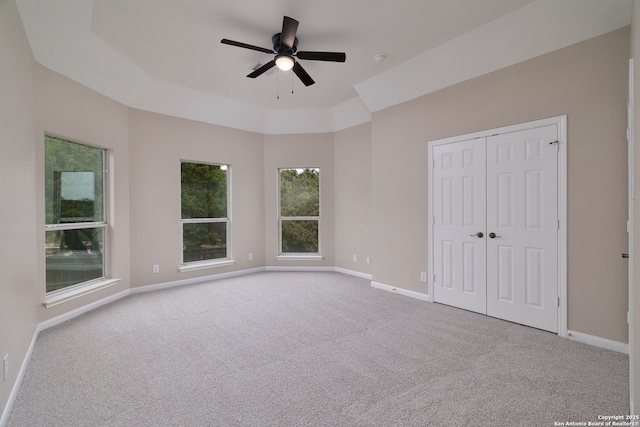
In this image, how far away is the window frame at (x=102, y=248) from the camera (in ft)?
11.0

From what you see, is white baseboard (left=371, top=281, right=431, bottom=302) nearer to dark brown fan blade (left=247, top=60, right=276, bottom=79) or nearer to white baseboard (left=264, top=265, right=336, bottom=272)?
white baseboard (left=264, top=265, right=336, bottom=272)

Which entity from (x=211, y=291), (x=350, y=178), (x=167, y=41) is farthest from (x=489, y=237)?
(x=167, y=41)

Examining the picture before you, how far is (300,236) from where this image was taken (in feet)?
20.1

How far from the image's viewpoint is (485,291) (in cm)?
354

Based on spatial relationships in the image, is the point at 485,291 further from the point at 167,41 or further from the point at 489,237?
the point at 167,41

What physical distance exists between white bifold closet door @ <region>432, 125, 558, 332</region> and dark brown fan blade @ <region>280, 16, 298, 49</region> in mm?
2310

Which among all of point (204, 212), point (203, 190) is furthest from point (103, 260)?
point (203, 190)

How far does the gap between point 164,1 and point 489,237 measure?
4.15 meters

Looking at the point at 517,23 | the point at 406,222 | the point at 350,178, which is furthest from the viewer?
the point at 350,178

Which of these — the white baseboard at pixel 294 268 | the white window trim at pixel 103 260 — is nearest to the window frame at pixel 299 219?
the white baseboard at pixel 294 268

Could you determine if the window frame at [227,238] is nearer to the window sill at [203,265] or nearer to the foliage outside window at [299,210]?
the window sill at [203,265]

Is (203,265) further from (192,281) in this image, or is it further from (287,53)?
(287,53)

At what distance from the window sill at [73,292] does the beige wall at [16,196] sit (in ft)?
1.13

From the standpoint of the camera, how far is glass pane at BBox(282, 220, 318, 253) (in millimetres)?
6102
